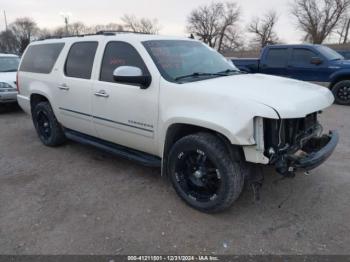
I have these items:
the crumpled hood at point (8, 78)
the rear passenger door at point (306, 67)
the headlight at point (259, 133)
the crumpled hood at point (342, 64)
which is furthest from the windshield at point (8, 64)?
the crumpled hood at point (342, 64)

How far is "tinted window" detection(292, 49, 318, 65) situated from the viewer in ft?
31.0

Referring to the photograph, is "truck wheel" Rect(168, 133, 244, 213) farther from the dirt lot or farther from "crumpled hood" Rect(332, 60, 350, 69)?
"crumpled hood" Rect(332, 60, 350, 69)

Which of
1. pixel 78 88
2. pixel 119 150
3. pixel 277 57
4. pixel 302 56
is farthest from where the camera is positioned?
pixel 277 57

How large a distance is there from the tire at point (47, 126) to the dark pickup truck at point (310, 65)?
719 cm

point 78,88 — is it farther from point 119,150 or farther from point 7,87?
point 7,87

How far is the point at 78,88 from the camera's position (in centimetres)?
441

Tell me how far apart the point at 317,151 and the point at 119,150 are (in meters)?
2.43

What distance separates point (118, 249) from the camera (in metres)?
2.84

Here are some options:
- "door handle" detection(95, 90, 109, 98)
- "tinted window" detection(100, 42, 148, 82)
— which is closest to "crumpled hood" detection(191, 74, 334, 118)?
"tinted window" detection(100, 42, 148, 82)

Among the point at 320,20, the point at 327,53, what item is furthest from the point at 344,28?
the point at 327,53

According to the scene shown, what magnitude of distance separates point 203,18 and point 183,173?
68.5 m

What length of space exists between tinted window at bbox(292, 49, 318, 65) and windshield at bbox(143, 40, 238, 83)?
622 centimetres

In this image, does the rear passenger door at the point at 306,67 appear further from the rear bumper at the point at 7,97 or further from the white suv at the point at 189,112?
the rear bumper at the point at 7,97

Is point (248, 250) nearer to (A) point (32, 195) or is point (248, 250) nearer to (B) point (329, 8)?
(A) point (32, 195)
